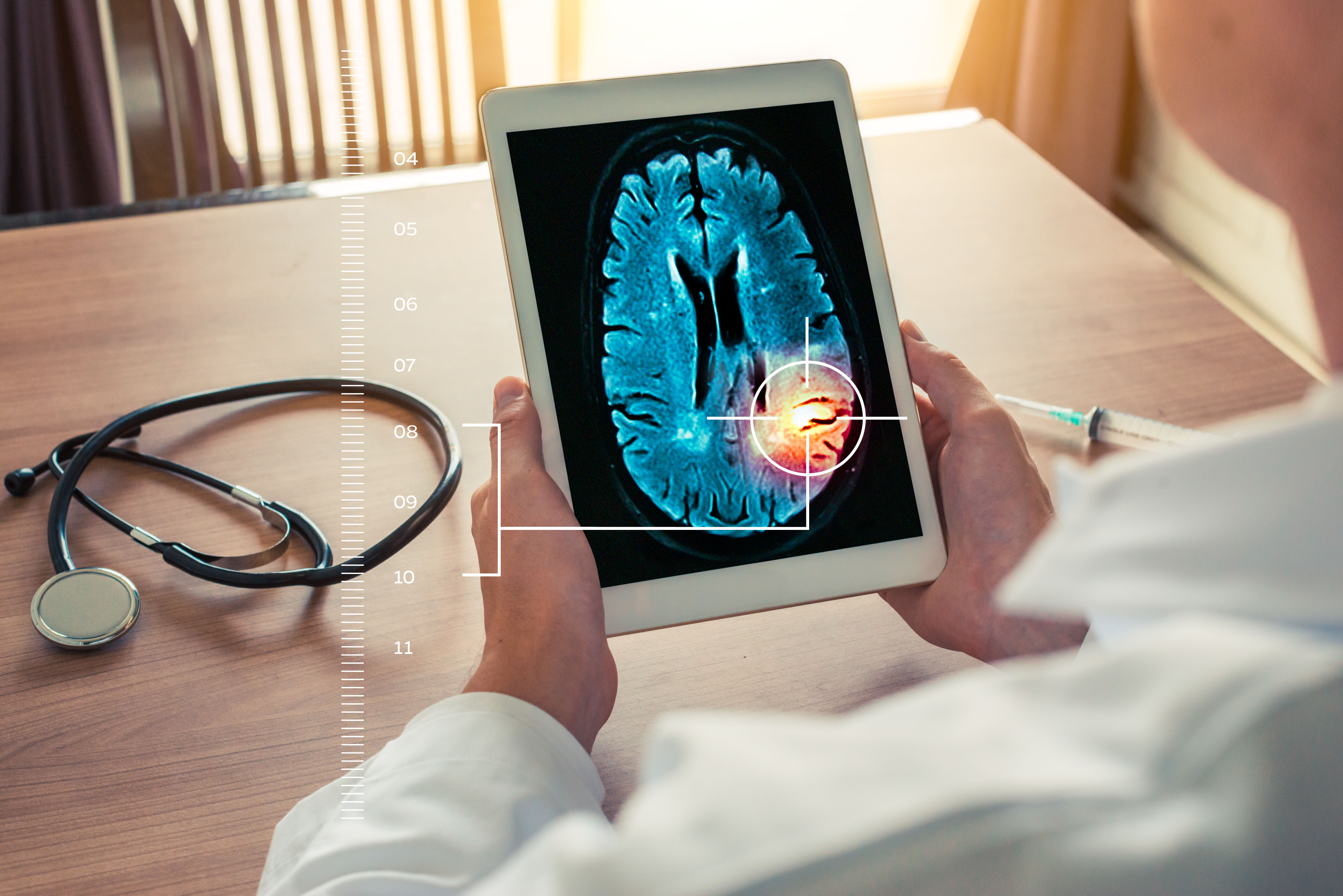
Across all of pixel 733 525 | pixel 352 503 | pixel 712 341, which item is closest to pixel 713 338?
pixel 712 341

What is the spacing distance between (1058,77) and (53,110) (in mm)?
2262

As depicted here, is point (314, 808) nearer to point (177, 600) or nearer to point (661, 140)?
point (177, 600)

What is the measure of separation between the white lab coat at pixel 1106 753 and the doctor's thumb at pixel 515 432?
363mm

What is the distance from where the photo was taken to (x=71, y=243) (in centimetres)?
94

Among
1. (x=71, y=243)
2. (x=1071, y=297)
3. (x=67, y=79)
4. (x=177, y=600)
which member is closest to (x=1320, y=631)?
(x=177, y=600)

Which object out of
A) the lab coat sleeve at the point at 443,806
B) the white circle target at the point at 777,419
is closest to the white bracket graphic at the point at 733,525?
the white circle target at the point at 777,419

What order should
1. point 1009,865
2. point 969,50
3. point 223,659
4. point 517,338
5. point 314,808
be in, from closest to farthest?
point 1009,865, point 314,808, point 223,659, point 517,338, point 969,50

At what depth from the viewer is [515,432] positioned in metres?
0.60

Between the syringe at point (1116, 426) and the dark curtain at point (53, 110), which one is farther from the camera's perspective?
the dark curtain at point (53, 110)

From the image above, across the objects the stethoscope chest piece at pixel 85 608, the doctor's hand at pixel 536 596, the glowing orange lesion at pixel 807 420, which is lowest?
the stethoscope chest piece at pixel 85 608

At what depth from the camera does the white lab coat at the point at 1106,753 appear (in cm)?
20

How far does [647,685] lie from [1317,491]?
17.0 inches

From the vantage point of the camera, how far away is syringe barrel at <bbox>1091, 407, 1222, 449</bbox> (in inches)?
29.0

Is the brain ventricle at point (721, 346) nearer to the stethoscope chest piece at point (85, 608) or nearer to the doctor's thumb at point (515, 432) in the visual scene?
the doctor's thumb at point (515, 432)
